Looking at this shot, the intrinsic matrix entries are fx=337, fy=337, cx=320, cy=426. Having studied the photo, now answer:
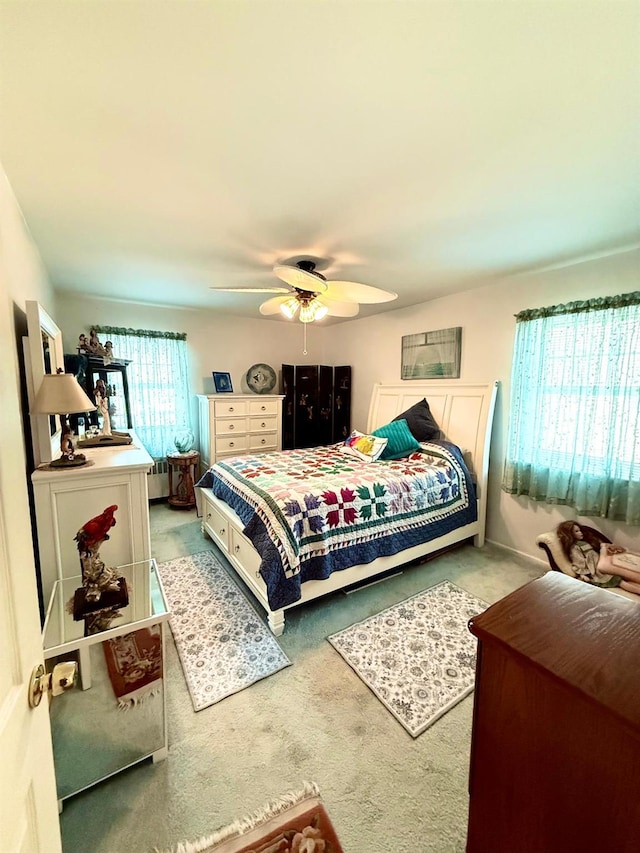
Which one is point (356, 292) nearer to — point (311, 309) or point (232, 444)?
point (311, 309)

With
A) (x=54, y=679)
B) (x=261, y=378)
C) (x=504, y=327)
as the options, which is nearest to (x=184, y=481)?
(x=261, y=378)

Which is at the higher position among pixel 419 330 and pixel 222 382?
pixel 419 330

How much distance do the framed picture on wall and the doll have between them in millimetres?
1682

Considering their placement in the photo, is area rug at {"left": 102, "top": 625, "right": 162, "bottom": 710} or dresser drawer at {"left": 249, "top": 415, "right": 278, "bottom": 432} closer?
area rug at {"left": 102, "top": 625, "right": 162, "bottom": 710}

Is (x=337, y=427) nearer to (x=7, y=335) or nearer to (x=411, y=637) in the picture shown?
(x=411, y=637)

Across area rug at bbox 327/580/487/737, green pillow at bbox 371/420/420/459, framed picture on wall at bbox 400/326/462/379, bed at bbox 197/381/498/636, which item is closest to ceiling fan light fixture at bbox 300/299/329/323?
bed at bbox 197/381/498/636

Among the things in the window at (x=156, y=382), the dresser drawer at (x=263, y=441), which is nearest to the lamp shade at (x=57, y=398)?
the window at (x=156, y=382)

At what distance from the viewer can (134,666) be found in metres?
1.37

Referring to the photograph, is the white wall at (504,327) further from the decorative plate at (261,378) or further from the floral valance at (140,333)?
Result: the floral valance at (140,333)

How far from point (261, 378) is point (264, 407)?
0.66 meters

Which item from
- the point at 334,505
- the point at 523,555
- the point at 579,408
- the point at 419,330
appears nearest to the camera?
the point at 334,505

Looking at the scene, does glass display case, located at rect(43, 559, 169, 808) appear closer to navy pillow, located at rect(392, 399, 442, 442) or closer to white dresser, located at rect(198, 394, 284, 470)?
white dresser, located at rect(198, 394, 284, 470)

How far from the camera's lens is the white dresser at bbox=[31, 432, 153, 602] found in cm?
158

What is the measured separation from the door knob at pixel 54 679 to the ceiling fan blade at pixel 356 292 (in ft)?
7.16
